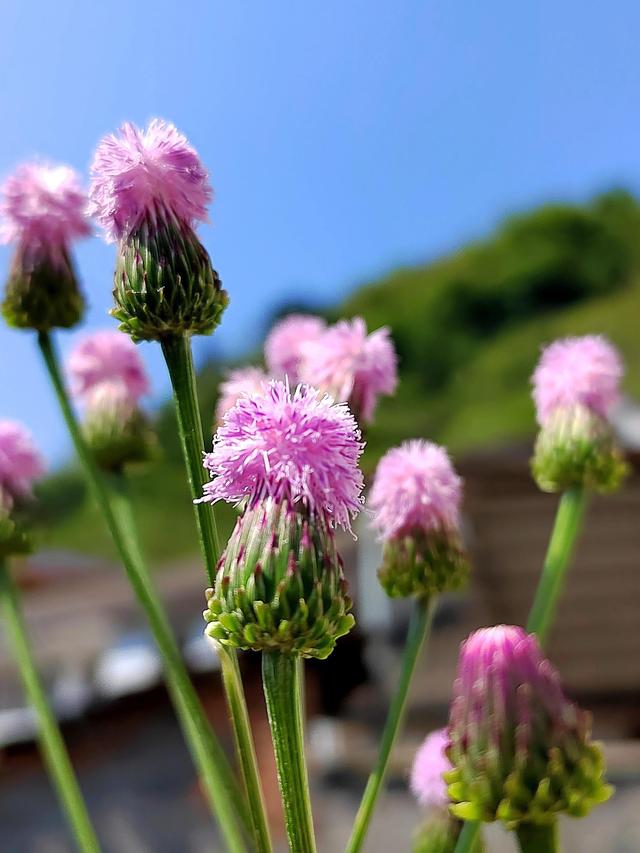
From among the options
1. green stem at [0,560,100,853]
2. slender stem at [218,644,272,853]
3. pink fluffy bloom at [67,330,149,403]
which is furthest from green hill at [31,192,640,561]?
slender stem at [218,644,272,853]

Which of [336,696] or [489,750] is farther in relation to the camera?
[336,696]

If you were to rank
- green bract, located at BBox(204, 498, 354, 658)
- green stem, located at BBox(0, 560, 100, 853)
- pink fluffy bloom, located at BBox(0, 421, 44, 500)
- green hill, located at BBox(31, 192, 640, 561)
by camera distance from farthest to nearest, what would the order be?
green hill, located at BBox(31, 192, 640, 561)
pink fluffy bloom, located at BBox(0, 421, 44, 500)
green stem, located at BBox(0, 560, 100, 853)
green bract, located at BBox(204, 498, 354, 658)

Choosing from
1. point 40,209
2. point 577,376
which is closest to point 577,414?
point 577,376

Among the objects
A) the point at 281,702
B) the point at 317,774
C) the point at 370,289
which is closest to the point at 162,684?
the point at 317,774

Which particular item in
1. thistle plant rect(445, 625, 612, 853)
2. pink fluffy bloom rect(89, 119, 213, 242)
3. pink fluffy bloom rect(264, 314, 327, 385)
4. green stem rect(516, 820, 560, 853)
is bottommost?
green stem rect(516, 820, 560, 853)

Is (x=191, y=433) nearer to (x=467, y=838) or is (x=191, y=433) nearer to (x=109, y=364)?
A: (x=467, y=838)

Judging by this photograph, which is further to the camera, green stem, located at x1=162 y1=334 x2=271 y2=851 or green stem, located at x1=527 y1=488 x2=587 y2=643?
green stem, located at x1=527 y1=488 x2=587 y2=643

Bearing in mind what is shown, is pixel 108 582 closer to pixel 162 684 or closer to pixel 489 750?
pixel 162 684

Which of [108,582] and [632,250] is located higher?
[632,250]

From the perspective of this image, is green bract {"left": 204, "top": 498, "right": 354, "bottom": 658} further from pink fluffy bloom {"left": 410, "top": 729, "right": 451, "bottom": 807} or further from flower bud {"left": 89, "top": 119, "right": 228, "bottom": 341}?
pink fluffy bloom {"left": 410, "top": 729, "right": 451, "bottom": 807}
